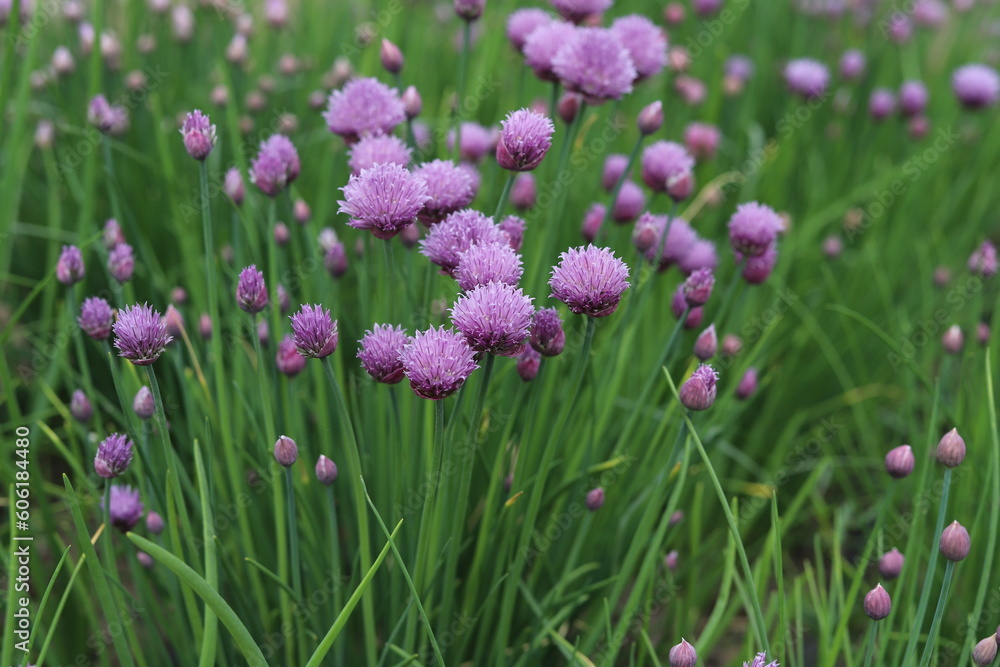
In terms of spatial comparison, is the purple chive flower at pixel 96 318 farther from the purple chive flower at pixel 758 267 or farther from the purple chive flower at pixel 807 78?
the purple chive flower at pixel 807 78

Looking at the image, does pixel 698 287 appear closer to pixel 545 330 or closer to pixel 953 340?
pixel 545 330

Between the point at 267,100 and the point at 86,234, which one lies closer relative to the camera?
the point at 86,234

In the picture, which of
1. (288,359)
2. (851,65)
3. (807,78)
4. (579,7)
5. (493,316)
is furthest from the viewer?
(851,65)

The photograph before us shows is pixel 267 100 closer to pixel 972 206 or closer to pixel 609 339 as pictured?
pixel 609 339

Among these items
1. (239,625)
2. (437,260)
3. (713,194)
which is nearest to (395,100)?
(437,260)

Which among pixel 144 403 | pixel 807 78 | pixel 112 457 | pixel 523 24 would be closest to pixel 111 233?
pixel 144 403

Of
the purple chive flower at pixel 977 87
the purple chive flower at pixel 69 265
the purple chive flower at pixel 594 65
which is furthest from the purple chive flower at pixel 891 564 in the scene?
the purple chive flower at pixel 977 87
